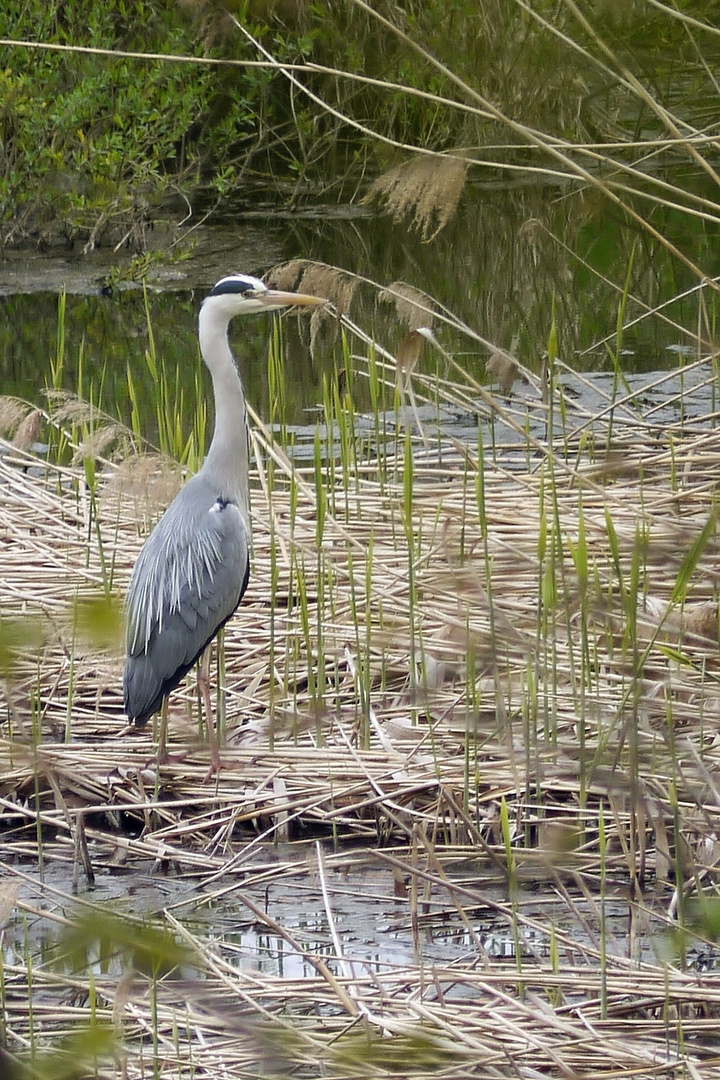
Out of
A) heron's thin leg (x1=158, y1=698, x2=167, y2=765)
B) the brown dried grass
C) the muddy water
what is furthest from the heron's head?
the muddy water

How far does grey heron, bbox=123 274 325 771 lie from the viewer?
367 cm

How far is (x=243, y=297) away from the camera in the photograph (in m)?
4.24

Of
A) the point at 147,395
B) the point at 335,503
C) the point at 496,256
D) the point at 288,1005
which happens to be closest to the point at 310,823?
the point at 288,1005

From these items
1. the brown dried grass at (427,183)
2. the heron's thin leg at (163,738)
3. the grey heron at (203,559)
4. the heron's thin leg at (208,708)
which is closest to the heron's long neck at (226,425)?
the grey heron at (203,559)

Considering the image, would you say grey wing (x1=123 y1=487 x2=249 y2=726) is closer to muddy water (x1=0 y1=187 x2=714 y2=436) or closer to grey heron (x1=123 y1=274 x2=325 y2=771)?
grey heron (x1=123 y1=274 x2=325 y2=771)

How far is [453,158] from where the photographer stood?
2070 mm

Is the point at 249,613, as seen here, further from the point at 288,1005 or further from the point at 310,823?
the point at 288,1005

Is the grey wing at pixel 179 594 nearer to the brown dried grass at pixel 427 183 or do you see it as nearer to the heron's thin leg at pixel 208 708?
the heron's thin leg at pixel 208 708

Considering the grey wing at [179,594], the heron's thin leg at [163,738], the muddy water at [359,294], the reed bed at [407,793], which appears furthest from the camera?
the muddy water at [359,294]

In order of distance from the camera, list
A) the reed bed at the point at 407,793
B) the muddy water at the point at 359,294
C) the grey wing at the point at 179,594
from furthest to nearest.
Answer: the muddy water at the point at 359,294 < the grey wing at the point at 179,594 < the reed bed at the point at 407,793

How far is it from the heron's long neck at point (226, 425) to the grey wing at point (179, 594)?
0.49ft

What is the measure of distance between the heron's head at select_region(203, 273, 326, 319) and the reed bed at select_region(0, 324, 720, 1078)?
57 centimetres

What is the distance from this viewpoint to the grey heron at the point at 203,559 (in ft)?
12.0

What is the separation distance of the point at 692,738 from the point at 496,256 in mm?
7547
